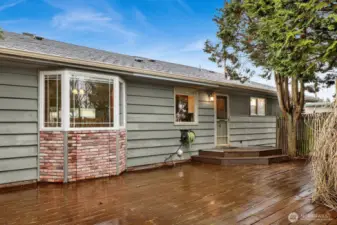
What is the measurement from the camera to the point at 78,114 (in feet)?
18.4

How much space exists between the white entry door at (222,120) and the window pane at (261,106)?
2205mm

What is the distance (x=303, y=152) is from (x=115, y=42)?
13286mm

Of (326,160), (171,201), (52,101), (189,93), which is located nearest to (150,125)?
(189,93)

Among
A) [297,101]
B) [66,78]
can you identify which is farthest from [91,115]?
[297,101]

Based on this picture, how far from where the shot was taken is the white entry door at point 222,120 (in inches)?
378

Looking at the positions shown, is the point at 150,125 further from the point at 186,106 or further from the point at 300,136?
the point at 300,136

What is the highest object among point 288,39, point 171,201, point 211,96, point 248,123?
point 288,39

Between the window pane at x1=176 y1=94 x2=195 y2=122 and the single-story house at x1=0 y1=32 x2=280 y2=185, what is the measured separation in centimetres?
5

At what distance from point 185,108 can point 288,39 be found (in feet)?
12.5

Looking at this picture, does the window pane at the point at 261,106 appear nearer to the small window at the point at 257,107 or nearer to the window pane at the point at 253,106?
the small window at the point at 257,107

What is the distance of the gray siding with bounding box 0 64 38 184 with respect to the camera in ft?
16.4

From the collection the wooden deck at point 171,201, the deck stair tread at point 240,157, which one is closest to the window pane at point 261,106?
the deck stair tread at point 240,157

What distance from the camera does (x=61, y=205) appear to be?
3.87 m

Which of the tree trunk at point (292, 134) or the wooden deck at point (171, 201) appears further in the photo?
the tree trunk at point (292, 134)
